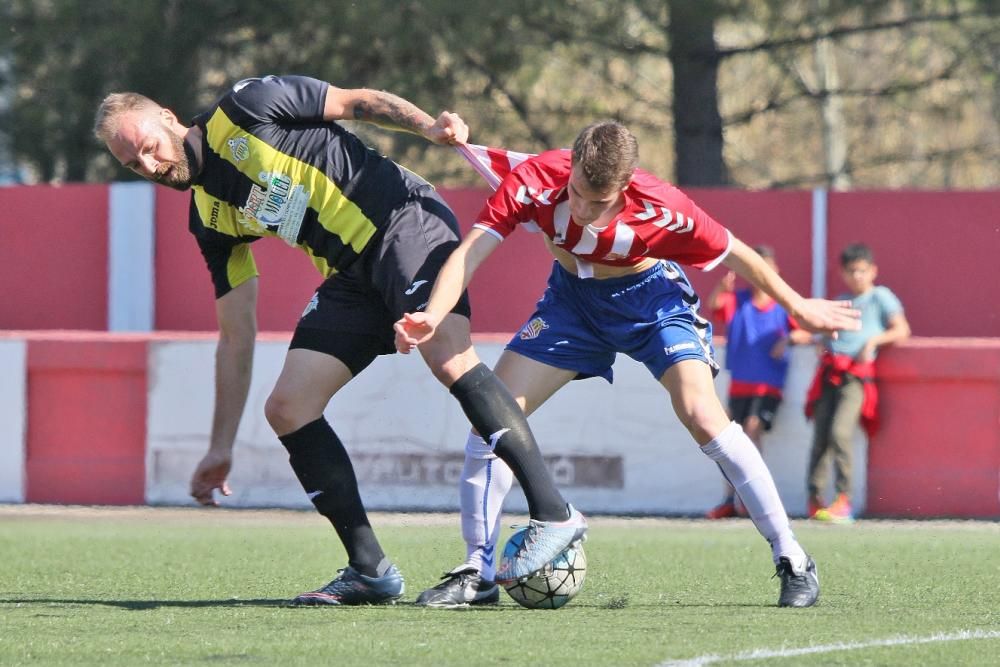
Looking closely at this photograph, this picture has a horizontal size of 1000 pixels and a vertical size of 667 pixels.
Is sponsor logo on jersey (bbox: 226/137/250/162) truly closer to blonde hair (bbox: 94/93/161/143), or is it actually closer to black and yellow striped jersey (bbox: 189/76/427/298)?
black and yellow striped jersey (bbox: 189/76/427/298)

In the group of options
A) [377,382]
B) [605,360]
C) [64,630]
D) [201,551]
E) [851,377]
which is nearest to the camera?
[64,630]

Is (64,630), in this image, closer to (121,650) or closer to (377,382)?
(121,650)

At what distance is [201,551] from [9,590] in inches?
67.2

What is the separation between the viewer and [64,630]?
16.5 ft

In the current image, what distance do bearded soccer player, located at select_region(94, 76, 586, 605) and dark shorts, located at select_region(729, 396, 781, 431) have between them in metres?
5.00

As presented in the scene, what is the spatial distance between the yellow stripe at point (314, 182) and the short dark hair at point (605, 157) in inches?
31.2

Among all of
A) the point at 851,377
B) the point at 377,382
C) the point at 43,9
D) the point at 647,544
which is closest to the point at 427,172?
the point at 43,9

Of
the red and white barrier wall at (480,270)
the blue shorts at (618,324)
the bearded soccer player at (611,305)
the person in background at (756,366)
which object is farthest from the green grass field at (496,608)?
the red and white barrier wall at (480,270)

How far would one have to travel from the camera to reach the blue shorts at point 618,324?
18.6 feet

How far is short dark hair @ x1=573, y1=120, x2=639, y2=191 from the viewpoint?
16.7ft

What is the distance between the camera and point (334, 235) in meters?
5.49

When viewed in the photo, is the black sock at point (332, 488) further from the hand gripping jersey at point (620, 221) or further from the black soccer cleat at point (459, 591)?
the hand gripping jersey at point (620, 221)

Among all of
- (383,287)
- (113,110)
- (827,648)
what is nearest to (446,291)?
(383,287)

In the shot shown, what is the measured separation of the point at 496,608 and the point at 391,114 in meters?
1.73
